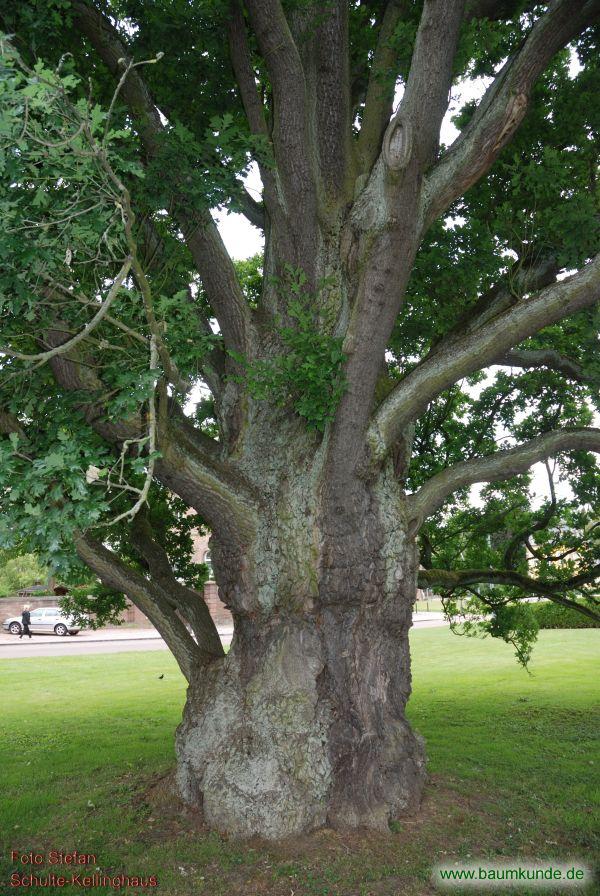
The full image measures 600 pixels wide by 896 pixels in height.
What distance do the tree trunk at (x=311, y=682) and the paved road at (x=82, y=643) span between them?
15255 mm

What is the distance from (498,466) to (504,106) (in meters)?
3.08

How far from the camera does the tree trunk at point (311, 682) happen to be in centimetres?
548

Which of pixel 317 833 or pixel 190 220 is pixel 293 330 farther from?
pixel 317 833

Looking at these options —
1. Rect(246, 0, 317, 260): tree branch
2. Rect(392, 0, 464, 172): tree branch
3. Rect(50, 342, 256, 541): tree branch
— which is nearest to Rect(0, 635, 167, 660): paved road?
Rect(50, 342, 256, 541): tree branch

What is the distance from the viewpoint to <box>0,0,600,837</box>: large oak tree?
4.72 metres

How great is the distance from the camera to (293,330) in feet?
17.2

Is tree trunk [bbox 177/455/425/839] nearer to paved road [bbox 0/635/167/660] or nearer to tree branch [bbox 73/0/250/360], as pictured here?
tree branch [bbox 73/0/250/360]

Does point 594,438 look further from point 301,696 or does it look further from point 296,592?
point 301,696

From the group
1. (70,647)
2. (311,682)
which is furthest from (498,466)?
(70,647)

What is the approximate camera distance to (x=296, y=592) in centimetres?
570

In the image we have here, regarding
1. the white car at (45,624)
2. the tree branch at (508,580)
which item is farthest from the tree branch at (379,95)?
the white car at (45,624)

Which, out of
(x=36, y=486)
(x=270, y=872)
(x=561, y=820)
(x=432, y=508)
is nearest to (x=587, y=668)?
(x=561, y=820)

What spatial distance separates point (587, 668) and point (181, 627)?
43.4 feet

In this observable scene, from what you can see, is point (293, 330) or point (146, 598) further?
point (146, 598)
